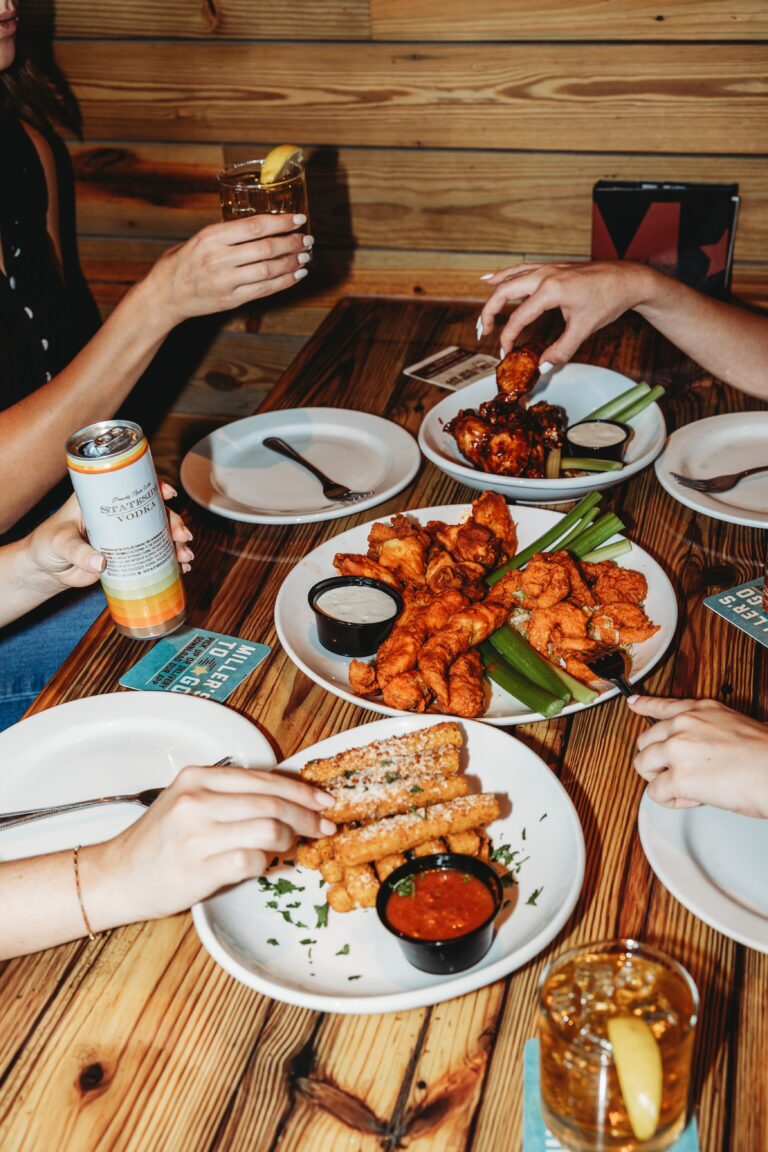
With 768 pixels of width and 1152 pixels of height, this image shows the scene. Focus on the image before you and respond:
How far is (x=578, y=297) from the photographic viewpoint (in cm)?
252

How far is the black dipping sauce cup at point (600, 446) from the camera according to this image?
2434mm

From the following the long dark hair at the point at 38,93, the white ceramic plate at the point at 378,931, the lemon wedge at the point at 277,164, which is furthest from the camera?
the long dark hair at the point at 38,93

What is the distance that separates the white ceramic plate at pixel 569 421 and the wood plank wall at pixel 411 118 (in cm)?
109

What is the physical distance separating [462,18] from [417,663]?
2.53 m

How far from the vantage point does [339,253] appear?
3.99 metres

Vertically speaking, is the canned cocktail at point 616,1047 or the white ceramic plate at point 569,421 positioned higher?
the canned cocktail at point 616,1047

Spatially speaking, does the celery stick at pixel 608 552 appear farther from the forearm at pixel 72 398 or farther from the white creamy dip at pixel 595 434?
the forearm at pixel 72 398

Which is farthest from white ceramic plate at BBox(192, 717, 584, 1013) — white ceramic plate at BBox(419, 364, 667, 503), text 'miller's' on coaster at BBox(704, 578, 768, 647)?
white ceramic plate at BBox(419, 364, 667, 503)

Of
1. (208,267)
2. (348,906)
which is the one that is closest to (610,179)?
(208,267)

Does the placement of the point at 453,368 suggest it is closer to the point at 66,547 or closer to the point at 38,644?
the point at 38,644

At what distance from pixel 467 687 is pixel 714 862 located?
51 centimetres

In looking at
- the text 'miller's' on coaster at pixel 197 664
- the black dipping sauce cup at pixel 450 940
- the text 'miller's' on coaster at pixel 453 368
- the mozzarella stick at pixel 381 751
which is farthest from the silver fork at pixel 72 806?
the text 'miller's' on coaster at pixel 453 368

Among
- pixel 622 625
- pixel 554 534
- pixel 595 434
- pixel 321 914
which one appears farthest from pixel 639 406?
pixel 321 914

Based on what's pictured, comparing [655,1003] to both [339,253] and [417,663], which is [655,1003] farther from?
[339,253]
